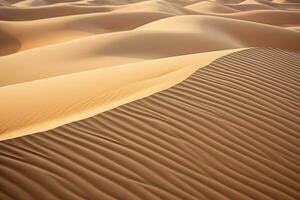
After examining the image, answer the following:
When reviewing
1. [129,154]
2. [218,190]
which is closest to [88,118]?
[129,154]

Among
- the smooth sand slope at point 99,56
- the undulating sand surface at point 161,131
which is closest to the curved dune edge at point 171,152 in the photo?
the undulating sand surface at point 161,131

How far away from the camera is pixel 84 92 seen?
4062 mm

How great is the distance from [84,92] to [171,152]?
6.15ft

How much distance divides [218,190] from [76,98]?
224 cm

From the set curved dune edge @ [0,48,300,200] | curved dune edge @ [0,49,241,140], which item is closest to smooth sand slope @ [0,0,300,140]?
curved dune edge @ [0,49,241,140]

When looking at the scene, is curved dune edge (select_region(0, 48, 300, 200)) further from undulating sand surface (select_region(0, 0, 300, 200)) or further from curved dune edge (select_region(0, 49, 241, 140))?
curved dune edge (select_region(0, 49, 241, 140))

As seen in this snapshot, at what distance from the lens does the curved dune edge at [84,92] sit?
3.47 meters

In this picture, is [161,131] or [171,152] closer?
[171,152]

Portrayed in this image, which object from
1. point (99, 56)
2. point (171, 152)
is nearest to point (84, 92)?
point (171, 152)

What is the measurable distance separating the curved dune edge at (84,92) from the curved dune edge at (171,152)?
1.43ft

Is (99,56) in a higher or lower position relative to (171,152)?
lower

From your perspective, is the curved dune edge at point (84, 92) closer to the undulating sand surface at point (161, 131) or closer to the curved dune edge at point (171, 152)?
the undulating sand surface at point (161, 131)

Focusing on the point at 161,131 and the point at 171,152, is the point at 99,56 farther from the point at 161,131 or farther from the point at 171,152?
the point at 171,152

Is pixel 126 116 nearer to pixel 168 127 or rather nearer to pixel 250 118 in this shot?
pixel 168 127
